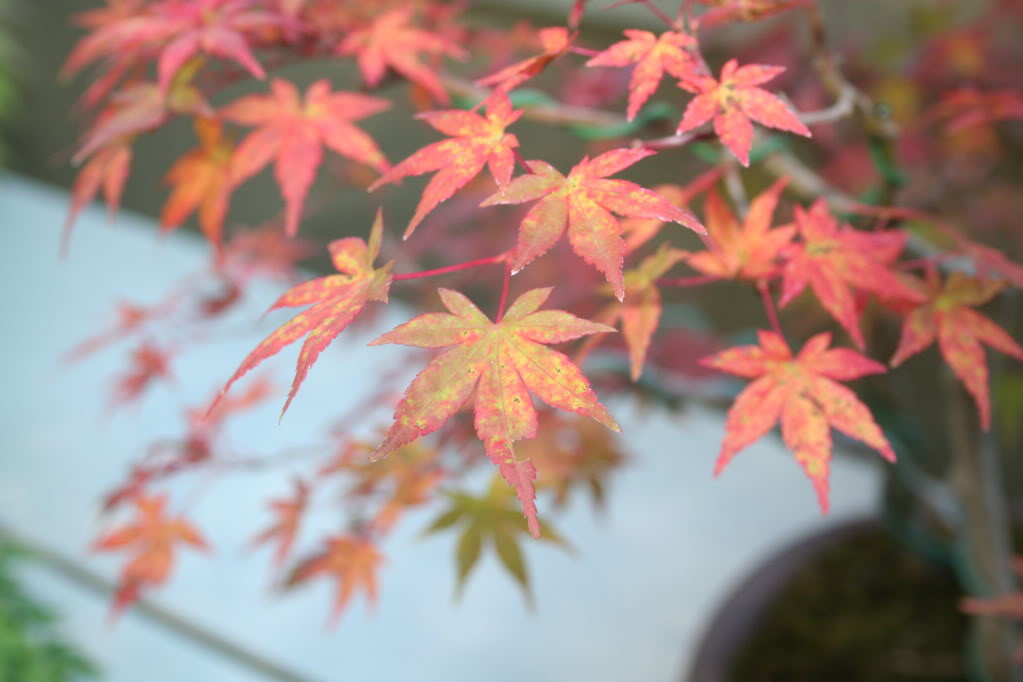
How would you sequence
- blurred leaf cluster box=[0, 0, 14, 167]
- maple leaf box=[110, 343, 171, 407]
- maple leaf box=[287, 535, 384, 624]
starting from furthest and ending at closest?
blurred leaf cluster box=[0, 0, 14, 167], maple leaf box=[110, 343, 171, 407], maple leaf box=[287, 535, 384, 624]

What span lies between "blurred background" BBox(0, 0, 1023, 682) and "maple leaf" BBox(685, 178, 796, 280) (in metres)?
0.15

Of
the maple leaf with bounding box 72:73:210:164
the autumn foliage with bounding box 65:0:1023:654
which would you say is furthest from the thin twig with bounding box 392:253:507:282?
the maple leaf with bounding box 72:73:210:164

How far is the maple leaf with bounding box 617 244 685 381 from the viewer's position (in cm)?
43

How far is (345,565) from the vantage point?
659 millimetres

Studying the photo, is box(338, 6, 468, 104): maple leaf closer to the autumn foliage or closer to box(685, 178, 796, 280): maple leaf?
the autumn foliage

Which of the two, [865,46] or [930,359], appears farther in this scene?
[930,359]

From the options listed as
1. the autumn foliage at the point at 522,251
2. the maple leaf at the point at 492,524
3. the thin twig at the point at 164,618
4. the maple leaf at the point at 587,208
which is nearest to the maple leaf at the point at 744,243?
the autumn foliage at the point at 522,251

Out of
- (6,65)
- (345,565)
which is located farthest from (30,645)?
(6,65)

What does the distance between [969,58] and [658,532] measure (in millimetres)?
728

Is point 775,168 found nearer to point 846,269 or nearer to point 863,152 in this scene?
point 846,269

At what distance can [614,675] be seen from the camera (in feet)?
3.34

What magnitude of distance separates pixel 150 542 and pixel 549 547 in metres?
0.63

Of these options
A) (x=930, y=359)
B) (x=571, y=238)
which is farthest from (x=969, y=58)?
(x=571, y=238)

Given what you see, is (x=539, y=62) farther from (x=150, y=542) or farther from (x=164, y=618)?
(x=164, y=618)
